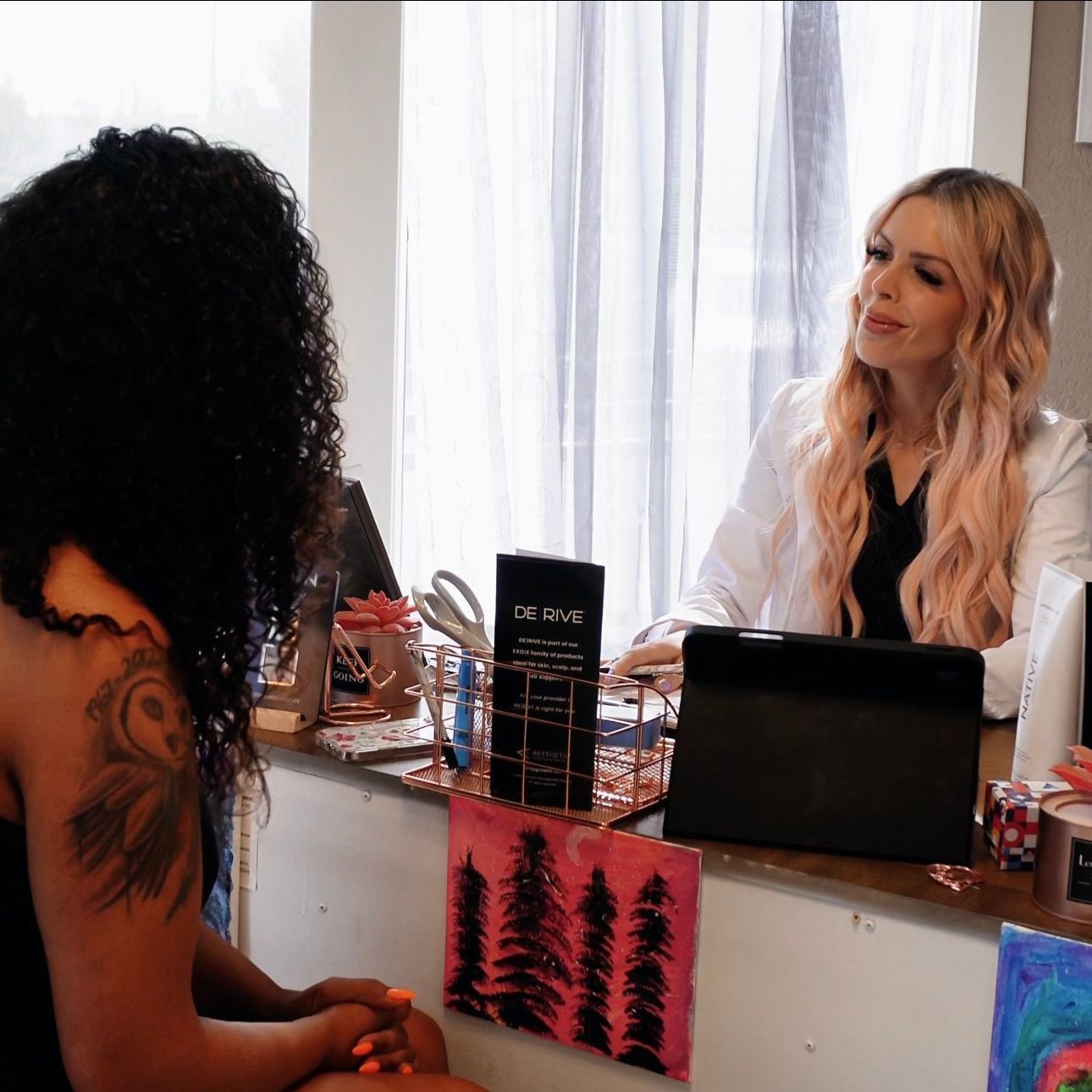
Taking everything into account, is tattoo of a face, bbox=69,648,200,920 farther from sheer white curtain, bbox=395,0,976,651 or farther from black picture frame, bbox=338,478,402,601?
sheer white curtain, bbox=395,0,976,651

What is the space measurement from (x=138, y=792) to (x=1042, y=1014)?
651mm

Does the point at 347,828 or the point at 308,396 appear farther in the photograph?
the point at 347,828

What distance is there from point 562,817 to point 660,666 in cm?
41

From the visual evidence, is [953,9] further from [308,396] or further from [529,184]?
[308,396]

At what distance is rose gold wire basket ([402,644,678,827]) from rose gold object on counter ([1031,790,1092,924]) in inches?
13.1

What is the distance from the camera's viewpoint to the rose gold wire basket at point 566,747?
3.74 ft

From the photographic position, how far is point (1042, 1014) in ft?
3.12

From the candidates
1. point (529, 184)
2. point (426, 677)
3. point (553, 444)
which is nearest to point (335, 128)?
point (529, 184)

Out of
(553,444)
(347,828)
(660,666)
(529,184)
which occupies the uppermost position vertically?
(529,184)

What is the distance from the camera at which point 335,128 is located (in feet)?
9.26

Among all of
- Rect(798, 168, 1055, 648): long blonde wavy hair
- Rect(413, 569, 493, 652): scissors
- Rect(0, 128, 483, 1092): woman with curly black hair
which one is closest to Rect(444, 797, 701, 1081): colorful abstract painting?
Rect(413, 569, 493, 652): scissors

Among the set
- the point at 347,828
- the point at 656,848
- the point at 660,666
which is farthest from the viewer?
the point at 660,666

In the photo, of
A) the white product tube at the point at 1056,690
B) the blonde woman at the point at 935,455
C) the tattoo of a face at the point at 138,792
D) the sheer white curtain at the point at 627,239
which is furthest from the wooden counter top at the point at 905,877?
the sheer white curtain at the point at 627,239

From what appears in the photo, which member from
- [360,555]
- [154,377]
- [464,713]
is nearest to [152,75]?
[360,555]
